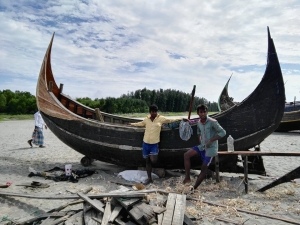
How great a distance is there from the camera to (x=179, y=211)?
11.9 ft

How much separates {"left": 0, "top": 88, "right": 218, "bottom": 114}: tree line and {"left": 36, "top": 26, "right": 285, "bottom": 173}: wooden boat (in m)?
43.7

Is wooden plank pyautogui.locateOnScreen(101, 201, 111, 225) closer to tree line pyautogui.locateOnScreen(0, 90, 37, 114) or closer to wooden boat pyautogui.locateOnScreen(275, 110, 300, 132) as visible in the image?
wooden boat pyautogui.locateOnScreen(275, 110, 300, 132)

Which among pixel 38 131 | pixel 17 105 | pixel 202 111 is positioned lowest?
pixel 38 131

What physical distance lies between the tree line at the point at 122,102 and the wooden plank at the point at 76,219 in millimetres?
48097

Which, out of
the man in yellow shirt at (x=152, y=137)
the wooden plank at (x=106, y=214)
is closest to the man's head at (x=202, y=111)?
the man in yellow shirt at (x=152, y=137)

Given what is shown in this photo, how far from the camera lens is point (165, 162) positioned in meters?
6.39

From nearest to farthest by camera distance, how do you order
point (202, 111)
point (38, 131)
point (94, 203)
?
point (94, 203)
point (202, 111)
point (38, 131)

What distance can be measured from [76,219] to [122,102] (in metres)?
55.1

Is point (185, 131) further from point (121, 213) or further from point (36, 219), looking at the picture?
point (36, 219)

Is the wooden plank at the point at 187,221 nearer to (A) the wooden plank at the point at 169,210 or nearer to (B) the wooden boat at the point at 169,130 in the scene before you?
(A) the wooden plank at the point at 169,210

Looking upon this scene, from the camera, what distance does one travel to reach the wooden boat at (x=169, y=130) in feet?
18.5

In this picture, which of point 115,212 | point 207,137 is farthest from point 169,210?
point 207,137

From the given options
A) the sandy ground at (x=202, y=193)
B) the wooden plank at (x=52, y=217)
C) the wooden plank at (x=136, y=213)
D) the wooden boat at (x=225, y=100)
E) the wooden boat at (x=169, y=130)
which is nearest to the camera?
the wooden plank at (x=136, y=213)

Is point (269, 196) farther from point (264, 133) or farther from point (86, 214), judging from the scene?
point (86, 214)
